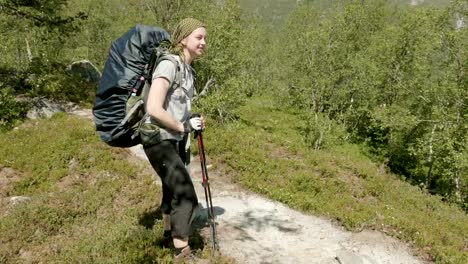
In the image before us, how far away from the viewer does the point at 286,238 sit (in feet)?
26.8

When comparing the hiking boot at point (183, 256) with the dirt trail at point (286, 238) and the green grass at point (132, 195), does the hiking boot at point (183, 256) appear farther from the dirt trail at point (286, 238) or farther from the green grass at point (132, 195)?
the dirt trail at point (286, 238)

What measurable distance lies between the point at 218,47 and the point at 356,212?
67.3 feet

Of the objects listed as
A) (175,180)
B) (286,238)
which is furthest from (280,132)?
(175,180)

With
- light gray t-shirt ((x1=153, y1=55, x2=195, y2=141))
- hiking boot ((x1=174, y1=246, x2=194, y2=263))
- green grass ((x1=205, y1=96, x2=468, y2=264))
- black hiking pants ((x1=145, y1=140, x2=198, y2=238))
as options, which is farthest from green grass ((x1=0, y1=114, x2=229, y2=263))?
green grass ((x1=205, y1=96, x2=468, y2=264))

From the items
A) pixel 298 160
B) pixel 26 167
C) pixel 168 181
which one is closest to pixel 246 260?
pixel 168 181

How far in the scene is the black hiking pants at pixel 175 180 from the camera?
5.41 meters

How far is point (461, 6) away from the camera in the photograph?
95.8ft

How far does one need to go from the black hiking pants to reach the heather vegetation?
1411mm

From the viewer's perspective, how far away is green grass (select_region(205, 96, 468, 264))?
9.05 metres

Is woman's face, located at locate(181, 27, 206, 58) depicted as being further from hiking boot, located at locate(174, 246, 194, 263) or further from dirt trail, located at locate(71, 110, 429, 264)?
dirt trail, located at locate(71, 110, 429, 264)

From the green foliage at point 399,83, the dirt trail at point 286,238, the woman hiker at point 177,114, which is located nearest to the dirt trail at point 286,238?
the dirt trail at point 286,238

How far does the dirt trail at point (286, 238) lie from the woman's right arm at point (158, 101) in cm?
330

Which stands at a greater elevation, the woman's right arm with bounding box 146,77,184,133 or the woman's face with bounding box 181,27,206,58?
the woman's face with bounding box 181,27,206,58

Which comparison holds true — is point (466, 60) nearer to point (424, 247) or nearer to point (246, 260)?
point (424, 247)
